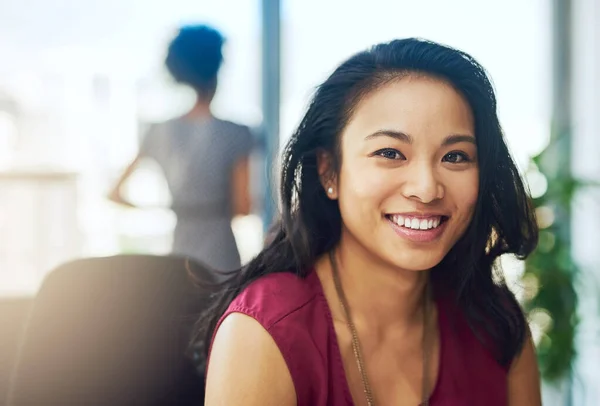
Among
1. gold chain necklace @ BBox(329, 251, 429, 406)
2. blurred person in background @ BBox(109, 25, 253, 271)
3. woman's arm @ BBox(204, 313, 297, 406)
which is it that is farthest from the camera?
blurred person in background @ BBox(109, 25, 253, 271)

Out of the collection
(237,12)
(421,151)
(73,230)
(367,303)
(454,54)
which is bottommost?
(73,230)

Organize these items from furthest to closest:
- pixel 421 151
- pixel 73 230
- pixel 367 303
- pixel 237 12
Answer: pixel 73 230 < pixel 237 12 < pixel 367 303 < pixel 421 151

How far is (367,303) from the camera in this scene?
3.68ft

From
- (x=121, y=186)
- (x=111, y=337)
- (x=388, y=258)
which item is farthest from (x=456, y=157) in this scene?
(x=121, y=186)

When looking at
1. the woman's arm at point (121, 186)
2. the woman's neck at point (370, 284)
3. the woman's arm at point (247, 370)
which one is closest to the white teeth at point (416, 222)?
the woman's neck at point (370, 284)

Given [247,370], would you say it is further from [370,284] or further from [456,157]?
[456,157]

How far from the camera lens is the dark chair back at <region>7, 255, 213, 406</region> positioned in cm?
114

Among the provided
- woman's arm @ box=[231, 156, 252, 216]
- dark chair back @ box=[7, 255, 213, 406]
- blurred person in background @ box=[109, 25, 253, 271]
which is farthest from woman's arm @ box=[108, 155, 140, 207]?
dark chair back @ box=[7, 255, 213, 406]

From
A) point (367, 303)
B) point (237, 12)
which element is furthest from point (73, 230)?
point (367, 303)

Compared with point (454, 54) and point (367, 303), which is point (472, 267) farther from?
point (454, 54)

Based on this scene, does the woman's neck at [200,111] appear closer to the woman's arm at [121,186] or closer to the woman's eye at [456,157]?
the woman's arm at [121,186]

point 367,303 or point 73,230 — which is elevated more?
point 367,303

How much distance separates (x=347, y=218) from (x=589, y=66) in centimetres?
245

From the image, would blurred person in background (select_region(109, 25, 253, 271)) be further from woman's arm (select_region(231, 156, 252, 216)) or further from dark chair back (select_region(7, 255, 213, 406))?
dark chair back (select_region(7, 255, 213, 406))
